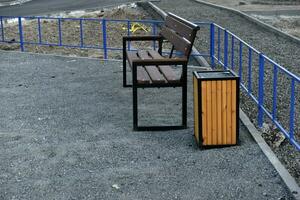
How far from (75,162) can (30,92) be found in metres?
3.46

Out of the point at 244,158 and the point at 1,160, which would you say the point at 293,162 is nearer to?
the point at 244,158

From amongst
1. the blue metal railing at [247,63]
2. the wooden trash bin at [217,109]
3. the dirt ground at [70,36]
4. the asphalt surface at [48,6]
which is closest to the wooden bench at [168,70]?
the wooden trash bin at [217,109]

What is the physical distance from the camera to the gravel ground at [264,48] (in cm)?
670

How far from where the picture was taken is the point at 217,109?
6.30 meters

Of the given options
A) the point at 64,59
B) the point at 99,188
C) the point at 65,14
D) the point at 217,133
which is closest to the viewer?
the point at 99,188

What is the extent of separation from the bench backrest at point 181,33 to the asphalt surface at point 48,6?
48.5 feet

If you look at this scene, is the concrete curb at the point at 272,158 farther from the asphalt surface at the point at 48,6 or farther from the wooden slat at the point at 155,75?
the asphalt surface at the point at 48,6

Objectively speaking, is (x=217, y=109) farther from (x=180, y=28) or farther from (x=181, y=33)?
(x=180, y=28)

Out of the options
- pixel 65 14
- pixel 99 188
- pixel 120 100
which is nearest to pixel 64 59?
pixel 120 100

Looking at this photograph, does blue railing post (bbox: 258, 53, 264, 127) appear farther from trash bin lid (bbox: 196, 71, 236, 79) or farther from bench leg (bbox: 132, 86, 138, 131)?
bench leg (bbox: 132, 86, 138, 131)

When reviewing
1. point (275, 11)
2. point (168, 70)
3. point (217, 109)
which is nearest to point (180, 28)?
point (168, 70)

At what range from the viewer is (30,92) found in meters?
9.15

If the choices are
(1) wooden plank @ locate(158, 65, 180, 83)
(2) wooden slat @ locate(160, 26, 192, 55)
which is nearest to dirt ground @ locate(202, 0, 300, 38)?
(2) wooden slat @ locate(160, 26, 192, 55)

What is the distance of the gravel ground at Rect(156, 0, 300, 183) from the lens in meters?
6.70
